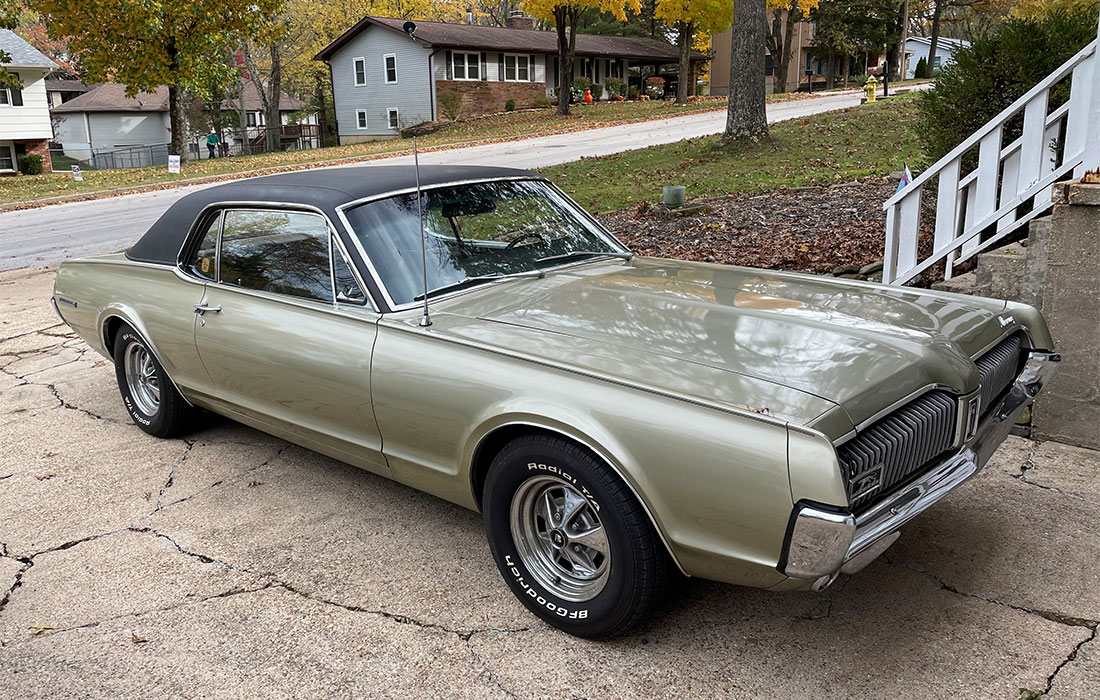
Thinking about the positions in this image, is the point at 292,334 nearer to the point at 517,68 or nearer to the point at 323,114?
the point at 517,68

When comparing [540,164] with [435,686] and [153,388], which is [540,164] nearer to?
[153,388]

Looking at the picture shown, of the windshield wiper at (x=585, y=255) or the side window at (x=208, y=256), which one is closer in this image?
the windshield wiper at (x=585, y=255)

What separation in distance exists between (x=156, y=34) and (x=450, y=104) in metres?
16.6

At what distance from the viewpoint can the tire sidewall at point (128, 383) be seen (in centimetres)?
479

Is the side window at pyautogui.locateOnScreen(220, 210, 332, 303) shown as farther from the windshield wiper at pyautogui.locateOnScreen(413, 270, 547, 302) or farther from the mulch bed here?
the mulch bed

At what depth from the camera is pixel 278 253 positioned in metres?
4.16

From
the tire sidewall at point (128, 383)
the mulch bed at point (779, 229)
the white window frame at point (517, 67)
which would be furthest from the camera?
the white window frame at point (517, 67)

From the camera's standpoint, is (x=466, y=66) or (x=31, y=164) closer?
(x=31, y=164)

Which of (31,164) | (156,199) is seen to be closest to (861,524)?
(156,199)

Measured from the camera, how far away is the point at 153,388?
5051mm

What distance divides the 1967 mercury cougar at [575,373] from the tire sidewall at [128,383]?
0.09 meters

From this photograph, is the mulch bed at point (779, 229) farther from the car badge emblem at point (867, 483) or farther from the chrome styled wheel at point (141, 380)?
the chrome styled wheel at point (141, 380)

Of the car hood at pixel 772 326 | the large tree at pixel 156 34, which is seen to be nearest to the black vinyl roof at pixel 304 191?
the car hood at pixel 772 326

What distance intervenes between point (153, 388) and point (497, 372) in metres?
2.86
